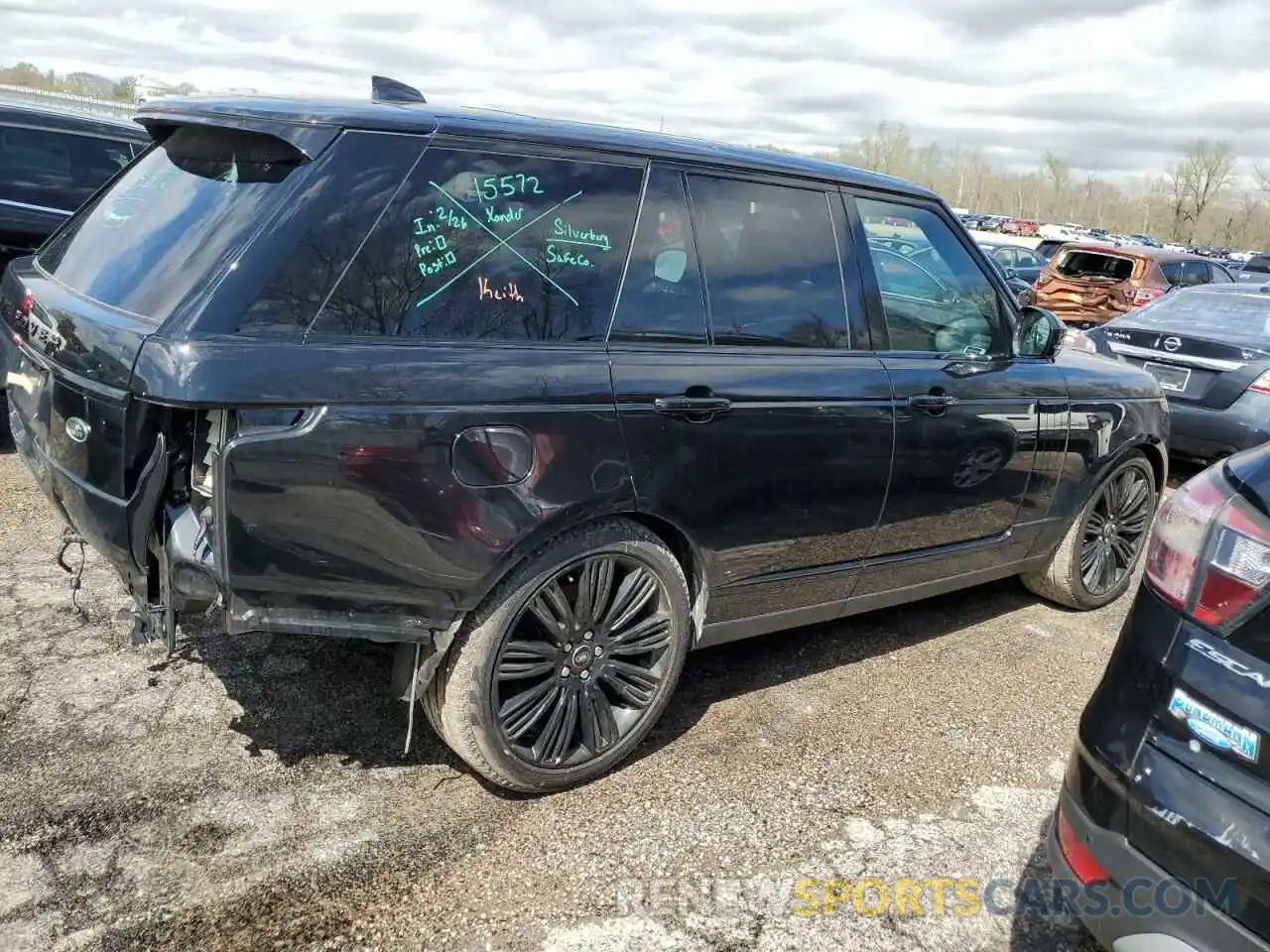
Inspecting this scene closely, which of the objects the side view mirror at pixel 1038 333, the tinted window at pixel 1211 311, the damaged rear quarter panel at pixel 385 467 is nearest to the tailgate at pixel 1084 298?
the tinted window at pixel 1211 311

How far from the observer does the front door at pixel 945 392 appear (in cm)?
341

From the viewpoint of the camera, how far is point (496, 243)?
8.53 feet

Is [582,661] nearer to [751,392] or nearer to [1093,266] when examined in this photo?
[751,392]

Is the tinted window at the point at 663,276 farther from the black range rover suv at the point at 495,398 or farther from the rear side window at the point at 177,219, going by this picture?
the rear side window at the point at 177,219

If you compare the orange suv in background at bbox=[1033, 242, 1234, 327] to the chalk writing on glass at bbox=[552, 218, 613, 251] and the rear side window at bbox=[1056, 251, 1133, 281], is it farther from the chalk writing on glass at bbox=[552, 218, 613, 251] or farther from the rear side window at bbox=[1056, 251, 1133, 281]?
the chalk writing on glass at bbox=[552, 218, 613, 251]

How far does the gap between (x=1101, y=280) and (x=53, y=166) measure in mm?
13434

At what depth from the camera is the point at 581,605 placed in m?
2.77

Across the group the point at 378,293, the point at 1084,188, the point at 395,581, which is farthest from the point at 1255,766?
the point at 1084,188

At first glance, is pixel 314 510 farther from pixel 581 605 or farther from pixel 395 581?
pixel 581 605

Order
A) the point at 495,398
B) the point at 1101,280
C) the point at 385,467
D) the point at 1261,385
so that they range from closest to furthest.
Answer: the point at 385,467, the point at 495,398, the point at 1261,385, the point at 1101,280

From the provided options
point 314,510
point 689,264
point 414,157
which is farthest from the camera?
point 689,264

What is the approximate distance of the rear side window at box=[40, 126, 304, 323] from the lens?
2.36m

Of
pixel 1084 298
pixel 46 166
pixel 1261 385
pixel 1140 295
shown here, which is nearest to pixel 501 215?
Result: pixel 46 166

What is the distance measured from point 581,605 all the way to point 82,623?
6.52 ft
